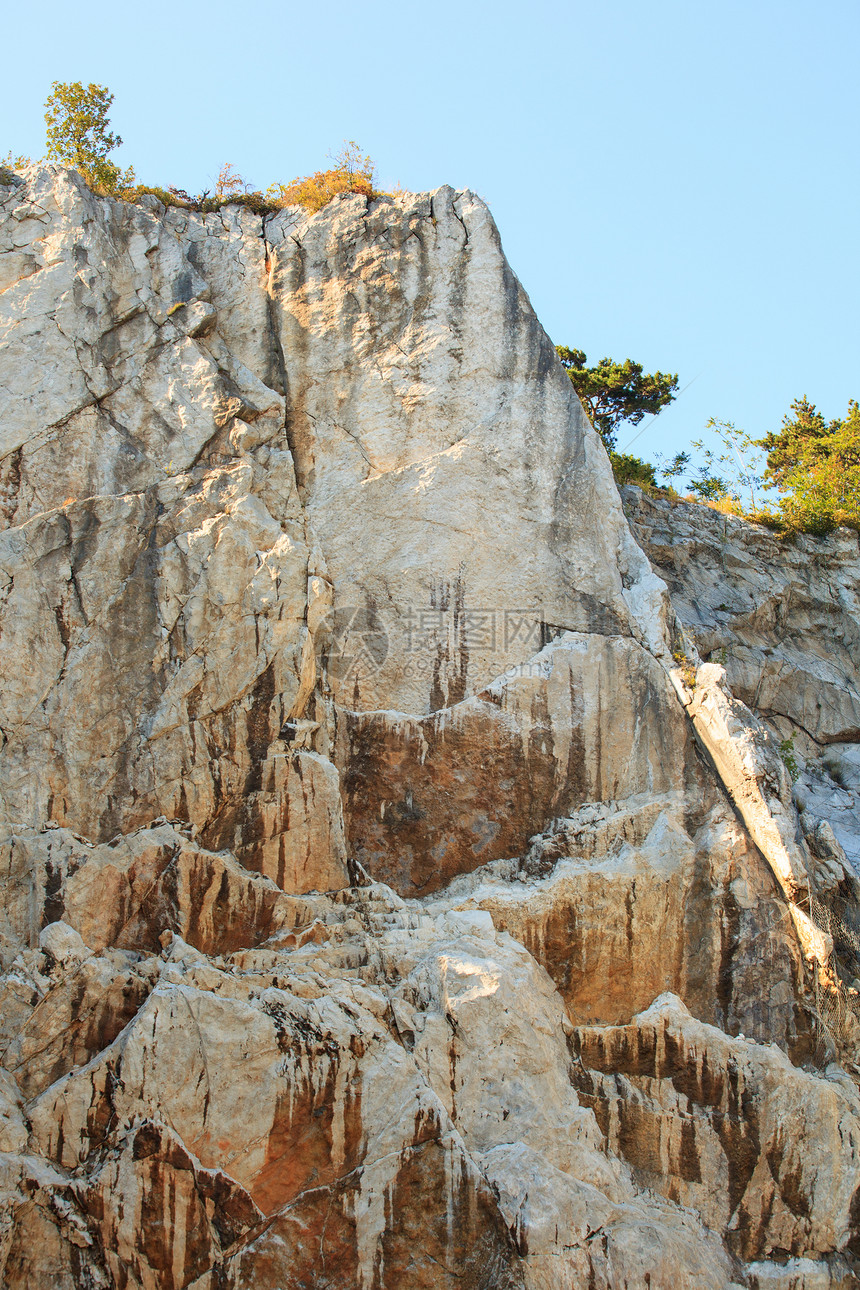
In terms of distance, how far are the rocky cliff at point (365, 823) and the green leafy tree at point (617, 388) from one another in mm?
7717

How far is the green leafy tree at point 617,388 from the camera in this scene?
22.8 m

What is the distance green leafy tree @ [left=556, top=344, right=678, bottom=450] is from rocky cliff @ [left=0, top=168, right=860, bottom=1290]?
25.3 feet

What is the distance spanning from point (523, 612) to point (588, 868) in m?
3.48

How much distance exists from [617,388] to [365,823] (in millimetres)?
13283

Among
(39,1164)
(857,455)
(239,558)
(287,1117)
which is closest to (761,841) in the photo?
(287,1117)

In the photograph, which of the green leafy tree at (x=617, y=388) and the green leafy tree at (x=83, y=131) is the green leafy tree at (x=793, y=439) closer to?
the green leafy tree at (x=617, y=388)

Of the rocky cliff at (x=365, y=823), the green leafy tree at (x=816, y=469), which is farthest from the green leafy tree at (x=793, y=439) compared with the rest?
the rocky cliff at (x=365, y=823)

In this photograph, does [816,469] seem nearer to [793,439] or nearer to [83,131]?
[793,439]

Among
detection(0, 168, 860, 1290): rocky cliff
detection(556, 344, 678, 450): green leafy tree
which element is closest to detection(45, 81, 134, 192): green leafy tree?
detection(0, 168, 860, 1290): rocky cliff

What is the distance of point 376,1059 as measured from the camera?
1061cm

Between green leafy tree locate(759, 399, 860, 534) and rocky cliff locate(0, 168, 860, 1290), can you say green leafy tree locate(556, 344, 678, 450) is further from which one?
rocky cliff locate(0, 168, 860, 1290)

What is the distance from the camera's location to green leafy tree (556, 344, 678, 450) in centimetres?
2284

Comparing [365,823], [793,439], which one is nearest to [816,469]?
[793,439]

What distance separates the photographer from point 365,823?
13031 mm
